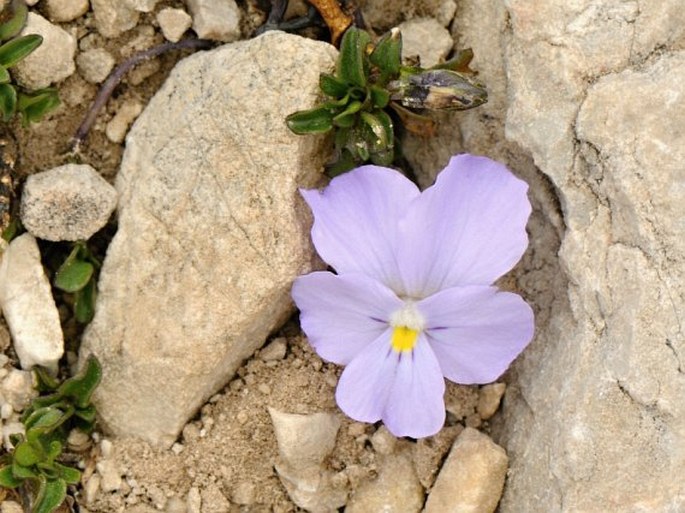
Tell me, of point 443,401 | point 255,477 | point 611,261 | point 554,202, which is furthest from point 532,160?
point 255,477

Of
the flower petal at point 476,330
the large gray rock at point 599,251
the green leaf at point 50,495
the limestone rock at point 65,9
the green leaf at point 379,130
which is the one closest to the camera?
the large gray rock at point 599,251

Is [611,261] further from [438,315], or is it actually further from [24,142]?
[24,142]

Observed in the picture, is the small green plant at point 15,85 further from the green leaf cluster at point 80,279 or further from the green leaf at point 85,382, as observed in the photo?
the green leaf at point 85,382

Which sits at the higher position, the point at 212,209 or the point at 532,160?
the point at 532,160

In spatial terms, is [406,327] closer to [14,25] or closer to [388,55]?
[388,55]

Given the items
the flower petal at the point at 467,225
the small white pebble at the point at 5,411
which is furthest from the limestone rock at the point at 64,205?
the flower petal at the point at 467,225

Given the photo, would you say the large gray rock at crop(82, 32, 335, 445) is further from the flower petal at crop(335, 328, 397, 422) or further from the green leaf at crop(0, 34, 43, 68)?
the green leaf at crop(0, 34, 43, 68)

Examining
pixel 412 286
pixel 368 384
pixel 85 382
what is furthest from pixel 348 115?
pixel 85 382
